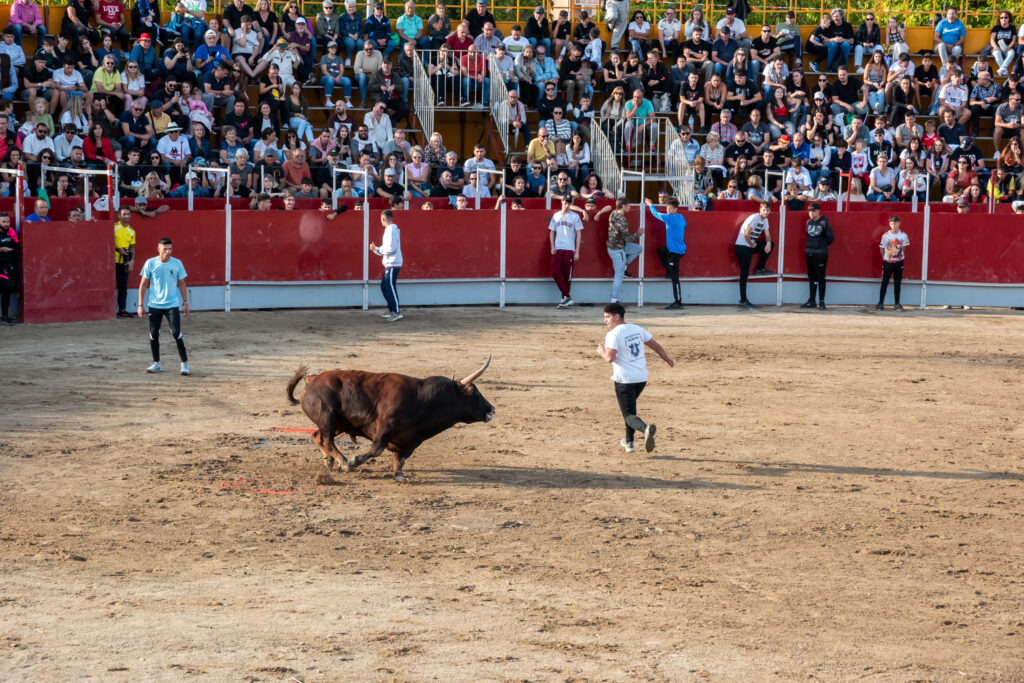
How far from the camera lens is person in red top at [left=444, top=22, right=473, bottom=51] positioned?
27297mm

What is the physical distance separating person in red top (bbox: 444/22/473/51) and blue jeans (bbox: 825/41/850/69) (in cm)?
768

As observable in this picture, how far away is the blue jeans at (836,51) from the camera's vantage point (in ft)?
95.8

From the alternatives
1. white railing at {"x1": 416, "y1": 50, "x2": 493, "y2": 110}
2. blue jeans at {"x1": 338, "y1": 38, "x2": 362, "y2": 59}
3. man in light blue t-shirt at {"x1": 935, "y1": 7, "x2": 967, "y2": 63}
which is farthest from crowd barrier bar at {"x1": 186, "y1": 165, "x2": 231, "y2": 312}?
man in light blue t-shirt at {"x1": 935, "y1": 7, "x2": 967, "y2": 63}

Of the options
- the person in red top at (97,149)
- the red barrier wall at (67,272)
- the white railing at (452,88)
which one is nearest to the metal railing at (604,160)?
the white railing at (452,88)

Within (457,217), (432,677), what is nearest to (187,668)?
(432,677)

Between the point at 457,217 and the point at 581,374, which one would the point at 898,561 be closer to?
the point at 581,374

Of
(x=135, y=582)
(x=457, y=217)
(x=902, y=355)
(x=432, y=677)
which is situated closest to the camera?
(x=432, y=677)

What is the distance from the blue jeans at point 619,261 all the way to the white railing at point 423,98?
6002mm

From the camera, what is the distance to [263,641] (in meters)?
6.95

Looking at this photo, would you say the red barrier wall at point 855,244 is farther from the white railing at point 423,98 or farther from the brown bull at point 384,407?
the brown bull at point 384,407

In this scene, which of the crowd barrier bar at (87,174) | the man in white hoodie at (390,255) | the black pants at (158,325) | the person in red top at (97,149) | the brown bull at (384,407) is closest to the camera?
the brown bull at (384,407)

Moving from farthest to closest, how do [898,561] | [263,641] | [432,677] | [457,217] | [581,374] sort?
[457,217] → [581,374] → [898,561] → [263,641] → [432,677]

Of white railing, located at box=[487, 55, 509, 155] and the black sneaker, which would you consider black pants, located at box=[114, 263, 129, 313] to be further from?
the black sneaker

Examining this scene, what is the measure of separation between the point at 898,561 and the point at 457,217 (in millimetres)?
14449
